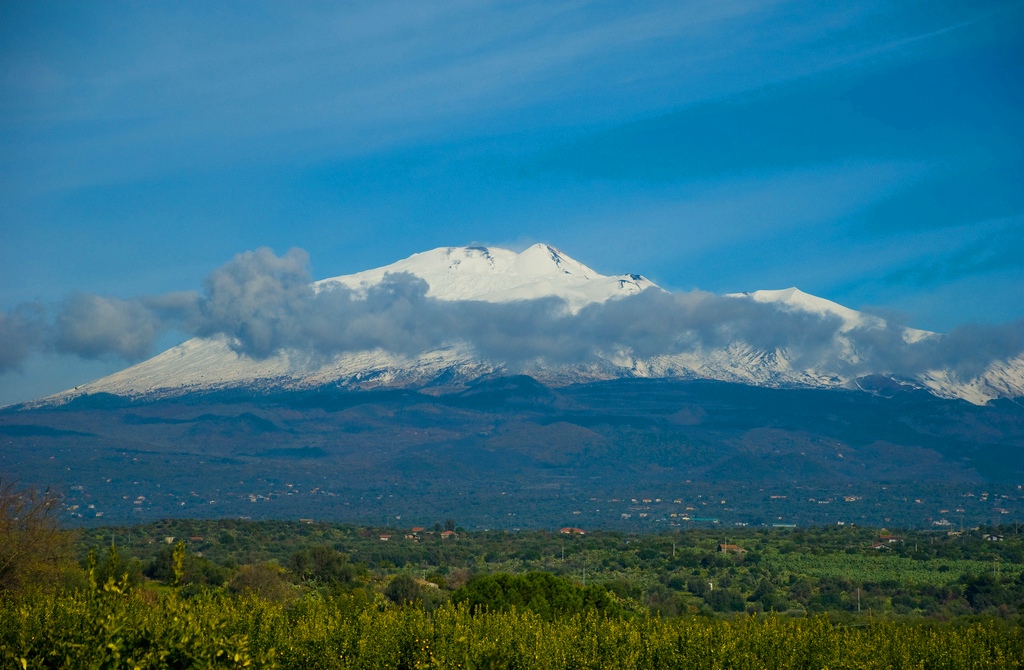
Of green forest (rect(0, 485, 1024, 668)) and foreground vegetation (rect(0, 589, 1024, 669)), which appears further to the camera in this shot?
green forest (rect(0, 485, 1024, 668))

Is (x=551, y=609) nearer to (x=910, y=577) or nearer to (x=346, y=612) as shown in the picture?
(x=346, y=612)

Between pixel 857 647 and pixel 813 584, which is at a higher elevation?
pixel 857 647

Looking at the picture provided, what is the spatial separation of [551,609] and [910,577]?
106 ft

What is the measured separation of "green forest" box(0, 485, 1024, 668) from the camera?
19297mm

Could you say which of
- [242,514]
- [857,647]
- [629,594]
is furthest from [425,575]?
[242,514]

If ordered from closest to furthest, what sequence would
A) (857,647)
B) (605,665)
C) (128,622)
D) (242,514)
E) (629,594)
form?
(128,622) → (605,665) → (857,647) → (629,594) → (242,514)

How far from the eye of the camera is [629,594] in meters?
52.7

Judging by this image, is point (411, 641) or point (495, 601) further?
point (495, 601)

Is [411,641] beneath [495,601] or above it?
above

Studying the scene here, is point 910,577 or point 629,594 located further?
point 910,577

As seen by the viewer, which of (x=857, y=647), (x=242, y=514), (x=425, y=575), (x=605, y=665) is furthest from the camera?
(x=242, y=514)

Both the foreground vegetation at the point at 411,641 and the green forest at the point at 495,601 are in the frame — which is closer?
the foreground vegetation at the point at 411,641

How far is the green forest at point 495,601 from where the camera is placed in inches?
760

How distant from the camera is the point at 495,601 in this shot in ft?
129
